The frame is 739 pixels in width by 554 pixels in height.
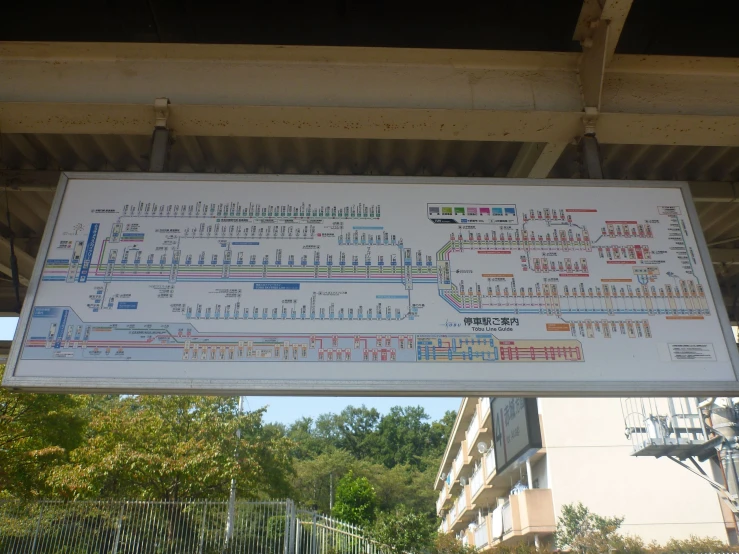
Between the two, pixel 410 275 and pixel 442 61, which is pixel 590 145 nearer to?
pixel 442 61

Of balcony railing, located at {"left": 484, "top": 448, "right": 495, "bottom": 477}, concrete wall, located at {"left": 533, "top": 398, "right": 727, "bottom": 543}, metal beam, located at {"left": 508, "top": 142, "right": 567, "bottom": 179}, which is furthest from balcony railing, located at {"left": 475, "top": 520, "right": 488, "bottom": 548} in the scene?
metal beam, located at {"left": 508, "top": 142, "right": 567, "bottom": 179}

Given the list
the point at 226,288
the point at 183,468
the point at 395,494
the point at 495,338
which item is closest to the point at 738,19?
the point at 495,338

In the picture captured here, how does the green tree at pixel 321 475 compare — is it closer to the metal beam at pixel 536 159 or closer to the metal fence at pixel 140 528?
the metal fence at pixel 140 528

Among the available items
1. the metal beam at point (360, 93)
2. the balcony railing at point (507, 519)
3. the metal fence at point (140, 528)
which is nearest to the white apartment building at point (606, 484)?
the balcony railing at point (507, 519)

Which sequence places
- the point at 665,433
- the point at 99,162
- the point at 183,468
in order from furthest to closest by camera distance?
1. the point at 183,468
2. the point at 665,433
3. the point at 99,162

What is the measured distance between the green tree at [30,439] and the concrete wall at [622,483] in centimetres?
1224

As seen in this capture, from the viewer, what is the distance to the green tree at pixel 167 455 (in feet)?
43.2

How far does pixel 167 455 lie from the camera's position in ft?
45.8

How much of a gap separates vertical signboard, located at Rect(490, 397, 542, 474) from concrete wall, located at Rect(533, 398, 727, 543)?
2.70ft

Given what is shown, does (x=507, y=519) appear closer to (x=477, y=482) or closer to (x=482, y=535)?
(x=482, y=535)

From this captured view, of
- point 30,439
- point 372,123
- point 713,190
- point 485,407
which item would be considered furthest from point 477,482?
point 372,123

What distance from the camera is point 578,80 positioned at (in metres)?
3.16

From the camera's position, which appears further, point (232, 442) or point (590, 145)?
point (232, 442)

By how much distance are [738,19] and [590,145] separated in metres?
1.14
